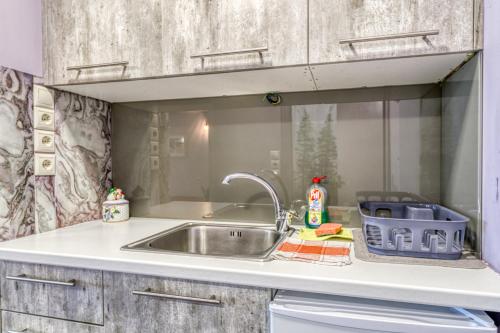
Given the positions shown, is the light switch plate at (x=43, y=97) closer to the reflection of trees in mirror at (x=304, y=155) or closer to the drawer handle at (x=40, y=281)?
the drawer handle at (x=40, y=281)

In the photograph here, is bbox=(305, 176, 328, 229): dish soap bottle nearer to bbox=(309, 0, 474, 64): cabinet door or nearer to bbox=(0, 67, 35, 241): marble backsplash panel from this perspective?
bbox=(309, 0, 474, 64): cabinet door

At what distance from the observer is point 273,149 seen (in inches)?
62.9

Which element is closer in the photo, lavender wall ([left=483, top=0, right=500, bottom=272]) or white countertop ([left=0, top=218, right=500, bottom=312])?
white countertop ([left=0, top=218, right=500, bottom=312])

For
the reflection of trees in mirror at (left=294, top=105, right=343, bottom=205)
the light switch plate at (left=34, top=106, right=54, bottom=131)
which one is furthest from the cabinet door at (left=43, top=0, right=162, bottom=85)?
the reflection of trees in mirror at (left=294, top=105, right=343, bottom=205)

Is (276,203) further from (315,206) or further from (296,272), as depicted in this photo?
(296,272)

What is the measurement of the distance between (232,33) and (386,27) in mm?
519

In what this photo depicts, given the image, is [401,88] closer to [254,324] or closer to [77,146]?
[254,324]

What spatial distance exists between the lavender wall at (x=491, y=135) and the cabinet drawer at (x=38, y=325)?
1.25 metres

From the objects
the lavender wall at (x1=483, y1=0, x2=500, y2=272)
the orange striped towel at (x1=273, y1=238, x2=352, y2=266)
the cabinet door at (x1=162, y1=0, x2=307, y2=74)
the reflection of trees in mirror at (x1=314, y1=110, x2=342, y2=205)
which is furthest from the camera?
the reflection of trees in mirror at (x1=314, y1=110, x2=342, y2=205)

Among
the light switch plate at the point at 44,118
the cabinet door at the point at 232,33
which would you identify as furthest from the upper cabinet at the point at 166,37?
the light switch plate at the point at 44,118

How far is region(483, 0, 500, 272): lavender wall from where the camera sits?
2.95 ft

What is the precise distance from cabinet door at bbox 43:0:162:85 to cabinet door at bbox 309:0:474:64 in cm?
62

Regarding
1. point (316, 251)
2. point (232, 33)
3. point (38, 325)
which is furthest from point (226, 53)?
point (38, 325)

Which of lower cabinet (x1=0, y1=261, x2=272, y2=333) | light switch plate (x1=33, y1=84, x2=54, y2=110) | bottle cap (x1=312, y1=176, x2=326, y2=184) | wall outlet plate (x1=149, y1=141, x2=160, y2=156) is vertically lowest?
lower cabinet (x1=0, y1=261, x2=272, y2=333)
